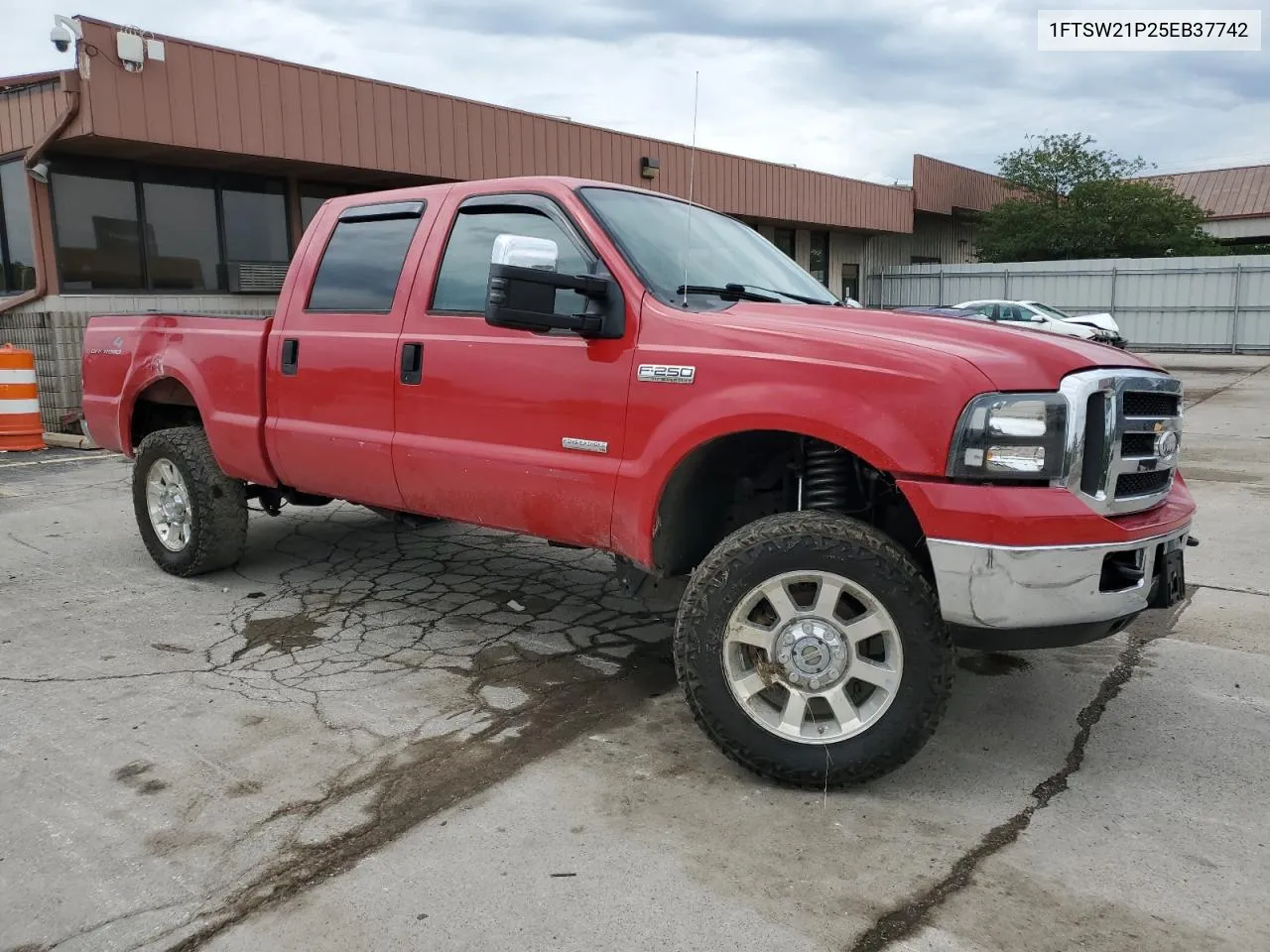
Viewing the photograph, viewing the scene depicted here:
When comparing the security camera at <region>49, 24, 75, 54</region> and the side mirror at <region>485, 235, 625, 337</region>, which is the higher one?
the security camera at <region>49, 24, 75, 54</region>

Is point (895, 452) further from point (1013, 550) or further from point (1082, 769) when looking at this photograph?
point (1082, 769)

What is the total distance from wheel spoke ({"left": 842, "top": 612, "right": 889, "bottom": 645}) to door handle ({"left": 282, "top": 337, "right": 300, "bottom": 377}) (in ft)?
9.59

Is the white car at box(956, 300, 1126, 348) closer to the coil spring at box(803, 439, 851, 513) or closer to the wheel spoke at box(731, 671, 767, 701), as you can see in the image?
the coil spring at box(803, 439, 851, 513)

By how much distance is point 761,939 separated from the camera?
232 cm

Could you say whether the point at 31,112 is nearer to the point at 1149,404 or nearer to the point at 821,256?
the point at 1149,404

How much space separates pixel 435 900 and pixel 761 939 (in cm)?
82

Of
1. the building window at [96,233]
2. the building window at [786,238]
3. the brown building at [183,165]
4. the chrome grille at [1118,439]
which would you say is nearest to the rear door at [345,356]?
the chrome grille at [1118,439]

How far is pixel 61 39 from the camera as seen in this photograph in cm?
1059

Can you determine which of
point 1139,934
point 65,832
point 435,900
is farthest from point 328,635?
point 1139,934

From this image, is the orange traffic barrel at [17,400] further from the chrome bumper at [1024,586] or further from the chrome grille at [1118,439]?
the chrome grille at [1118,439]

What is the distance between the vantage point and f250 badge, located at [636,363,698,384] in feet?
10.6

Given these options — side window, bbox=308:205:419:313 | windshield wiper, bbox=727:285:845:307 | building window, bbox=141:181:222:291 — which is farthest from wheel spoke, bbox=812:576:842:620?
building window, bbox=141:181:222:291

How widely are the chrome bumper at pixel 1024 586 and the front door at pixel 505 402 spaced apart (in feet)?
4.04

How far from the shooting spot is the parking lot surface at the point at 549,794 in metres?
2.41
